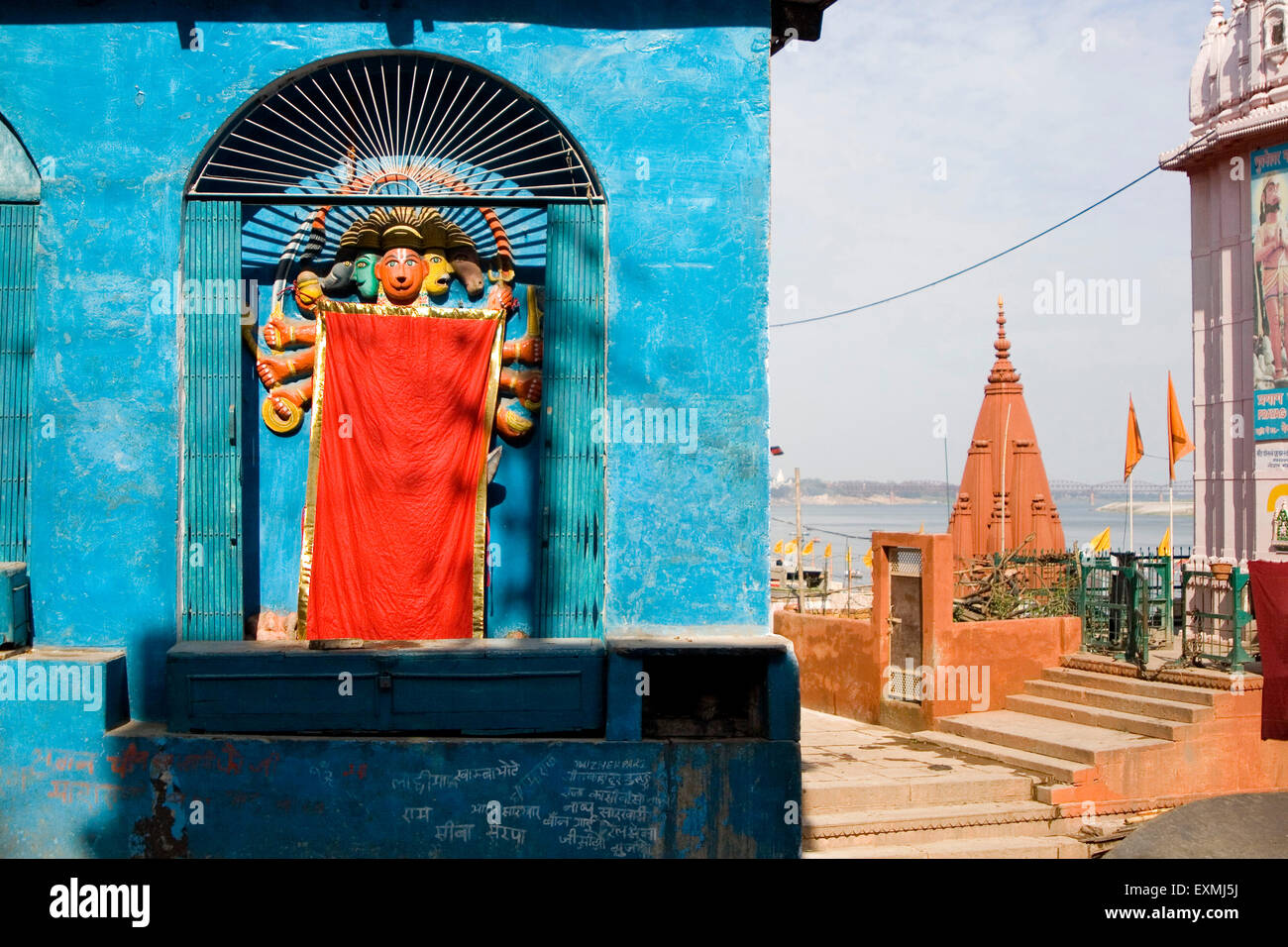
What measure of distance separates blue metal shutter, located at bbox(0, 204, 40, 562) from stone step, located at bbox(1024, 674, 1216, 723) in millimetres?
11177

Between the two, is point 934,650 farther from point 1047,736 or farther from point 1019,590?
point 1019,590

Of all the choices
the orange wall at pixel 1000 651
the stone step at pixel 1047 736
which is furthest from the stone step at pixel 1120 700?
the stone step at pixel 1047 736

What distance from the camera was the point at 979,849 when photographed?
405 inches

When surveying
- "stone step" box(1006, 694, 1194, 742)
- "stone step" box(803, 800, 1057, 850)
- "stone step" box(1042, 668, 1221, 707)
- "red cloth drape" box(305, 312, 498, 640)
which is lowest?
"stone step" box(803, 800, 1057, 850)

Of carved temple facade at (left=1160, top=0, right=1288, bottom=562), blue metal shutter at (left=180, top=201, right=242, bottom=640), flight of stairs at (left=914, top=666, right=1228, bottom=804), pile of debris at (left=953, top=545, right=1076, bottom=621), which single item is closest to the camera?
blue metal shutter at (left=180, top=201, right=242, bottom=640)

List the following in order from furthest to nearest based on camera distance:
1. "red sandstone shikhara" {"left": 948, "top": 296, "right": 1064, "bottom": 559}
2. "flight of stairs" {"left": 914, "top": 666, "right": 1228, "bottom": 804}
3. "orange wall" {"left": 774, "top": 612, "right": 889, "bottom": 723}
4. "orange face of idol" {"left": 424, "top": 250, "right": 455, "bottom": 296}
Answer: "red sandstone shikhara" {"left": 948, "top": 296, "right": 1064, "bottom": 559}, "orange wall" {"left": 774, "top": 612, "right": 889, "bottom": 723}, "flight of stairs" {"left": 914, "top": 666, "right": 1228, "bottom": 804}, "orange face of idol" {"left": 424, "top": 250, "right": 455, "bottom": 296}

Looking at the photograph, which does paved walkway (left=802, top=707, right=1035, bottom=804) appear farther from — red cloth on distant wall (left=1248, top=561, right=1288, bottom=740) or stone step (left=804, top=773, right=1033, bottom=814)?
red cloth on distant wall (left=1248, top=561, right=1288, bottom=740)

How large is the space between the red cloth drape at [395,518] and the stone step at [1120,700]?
8.07 metres

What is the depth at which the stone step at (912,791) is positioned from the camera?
34.3 feet

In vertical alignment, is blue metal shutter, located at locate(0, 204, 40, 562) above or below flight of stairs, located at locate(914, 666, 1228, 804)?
above

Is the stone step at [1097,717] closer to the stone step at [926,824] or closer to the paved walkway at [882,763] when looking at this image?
the paved walkway at [882,763]

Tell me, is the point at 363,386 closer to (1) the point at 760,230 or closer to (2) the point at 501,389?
(2) the point at 501,389

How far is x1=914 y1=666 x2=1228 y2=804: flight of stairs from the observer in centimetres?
1148

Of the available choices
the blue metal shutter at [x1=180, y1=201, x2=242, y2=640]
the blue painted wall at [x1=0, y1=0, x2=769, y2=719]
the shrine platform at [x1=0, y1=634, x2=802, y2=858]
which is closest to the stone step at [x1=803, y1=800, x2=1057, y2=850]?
the shrine platform at [x1=0, y1=634, x2=802, y2=858]
